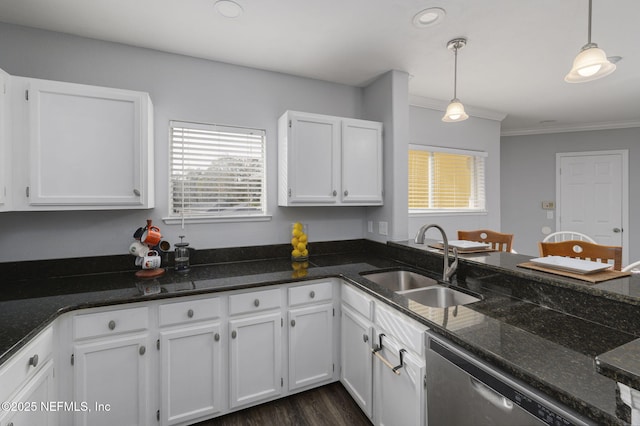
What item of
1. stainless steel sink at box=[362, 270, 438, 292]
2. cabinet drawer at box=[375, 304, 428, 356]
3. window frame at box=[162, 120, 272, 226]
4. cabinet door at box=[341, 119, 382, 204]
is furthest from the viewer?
cabinet door at box=[341, 119, 382, 204]

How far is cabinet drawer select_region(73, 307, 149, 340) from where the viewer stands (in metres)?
1.47

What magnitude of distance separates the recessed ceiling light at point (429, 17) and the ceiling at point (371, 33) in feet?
0.11

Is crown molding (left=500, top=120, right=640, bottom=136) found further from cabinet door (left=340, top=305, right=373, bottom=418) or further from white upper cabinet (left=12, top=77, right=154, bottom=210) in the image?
white upper cabinet (left=12, top=77, right=154, bottom=210)

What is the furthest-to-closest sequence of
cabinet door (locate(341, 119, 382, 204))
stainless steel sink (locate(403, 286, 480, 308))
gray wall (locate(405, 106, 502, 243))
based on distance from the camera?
gray wall (locate(405, 106, 502, 243)), cabinet door (locate(341, 119, 382, 204)), stainless steel sink (locate(403, 286, 480, 308))

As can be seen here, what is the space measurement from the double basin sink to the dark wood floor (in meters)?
0.84

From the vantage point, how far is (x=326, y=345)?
2059mm

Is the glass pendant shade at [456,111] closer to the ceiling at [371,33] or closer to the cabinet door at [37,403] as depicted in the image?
the ceiling at [371,33]

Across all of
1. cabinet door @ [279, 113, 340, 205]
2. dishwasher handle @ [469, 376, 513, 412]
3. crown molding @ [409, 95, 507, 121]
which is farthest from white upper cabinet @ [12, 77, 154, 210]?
crown molding @ [409, 95, 507, 121]

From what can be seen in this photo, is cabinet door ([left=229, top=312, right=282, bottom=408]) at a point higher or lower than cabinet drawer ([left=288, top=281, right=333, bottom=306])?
lower

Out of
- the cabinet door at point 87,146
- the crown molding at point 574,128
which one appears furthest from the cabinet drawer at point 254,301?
the crown molding at point 574,128

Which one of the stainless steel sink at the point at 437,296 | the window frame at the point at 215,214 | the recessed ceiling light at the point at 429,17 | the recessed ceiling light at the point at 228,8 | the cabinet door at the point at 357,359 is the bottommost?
the cabinet door at the point at 357,359

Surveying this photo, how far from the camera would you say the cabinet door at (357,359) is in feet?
5.67

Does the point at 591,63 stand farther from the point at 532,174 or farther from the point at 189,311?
the point at 532,174

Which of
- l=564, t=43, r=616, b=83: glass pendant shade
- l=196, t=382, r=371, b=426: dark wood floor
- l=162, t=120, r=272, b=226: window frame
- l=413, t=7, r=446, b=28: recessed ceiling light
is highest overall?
l=413, t=7, r=446, b=28: recessed ceiling light
